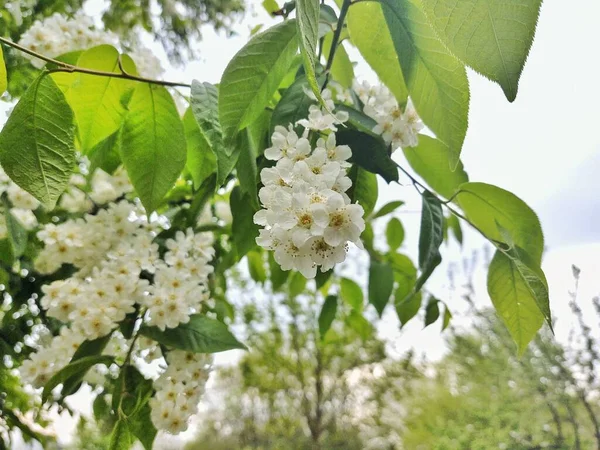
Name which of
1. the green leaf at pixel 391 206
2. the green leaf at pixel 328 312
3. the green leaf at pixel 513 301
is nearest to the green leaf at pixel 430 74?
the green leaf at pixel 513 301

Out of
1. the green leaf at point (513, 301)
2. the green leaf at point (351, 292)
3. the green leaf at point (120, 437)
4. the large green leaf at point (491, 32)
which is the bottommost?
the green leaf at point (120, 437)

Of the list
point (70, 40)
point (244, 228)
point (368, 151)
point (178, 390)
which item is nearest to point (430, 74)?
point (368, 151)

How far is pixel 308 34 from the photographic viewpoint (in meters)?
0.18

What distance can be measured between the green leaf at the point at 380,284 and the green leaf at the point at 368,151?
183 mm

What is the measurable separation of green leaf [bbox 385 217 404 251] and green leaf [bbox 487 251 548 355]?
0.22 m

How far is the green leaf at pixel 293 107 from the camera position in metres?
0.29

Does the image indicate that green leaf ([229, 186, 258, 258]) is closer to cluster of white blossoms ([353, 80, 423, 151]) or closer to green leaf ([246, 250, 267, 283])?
cluster of white blossoms ([353, 80, 423, 151])

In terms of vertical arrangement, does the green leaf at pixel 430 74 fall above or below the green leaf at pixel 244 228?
above

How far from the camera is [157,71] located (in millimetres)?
524

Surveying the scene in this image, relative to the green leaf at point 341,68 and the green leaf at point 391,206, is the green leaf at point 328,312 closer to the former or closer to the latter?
the green leaf at point 391,206

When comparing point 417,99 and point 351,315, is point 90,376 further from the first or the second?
point 417,99

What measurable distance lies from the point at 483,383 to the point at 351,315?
1.85 metres

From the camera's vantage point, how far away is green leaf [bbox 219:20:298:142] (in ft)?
0.85

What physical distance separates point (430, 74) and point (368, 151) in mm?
57
